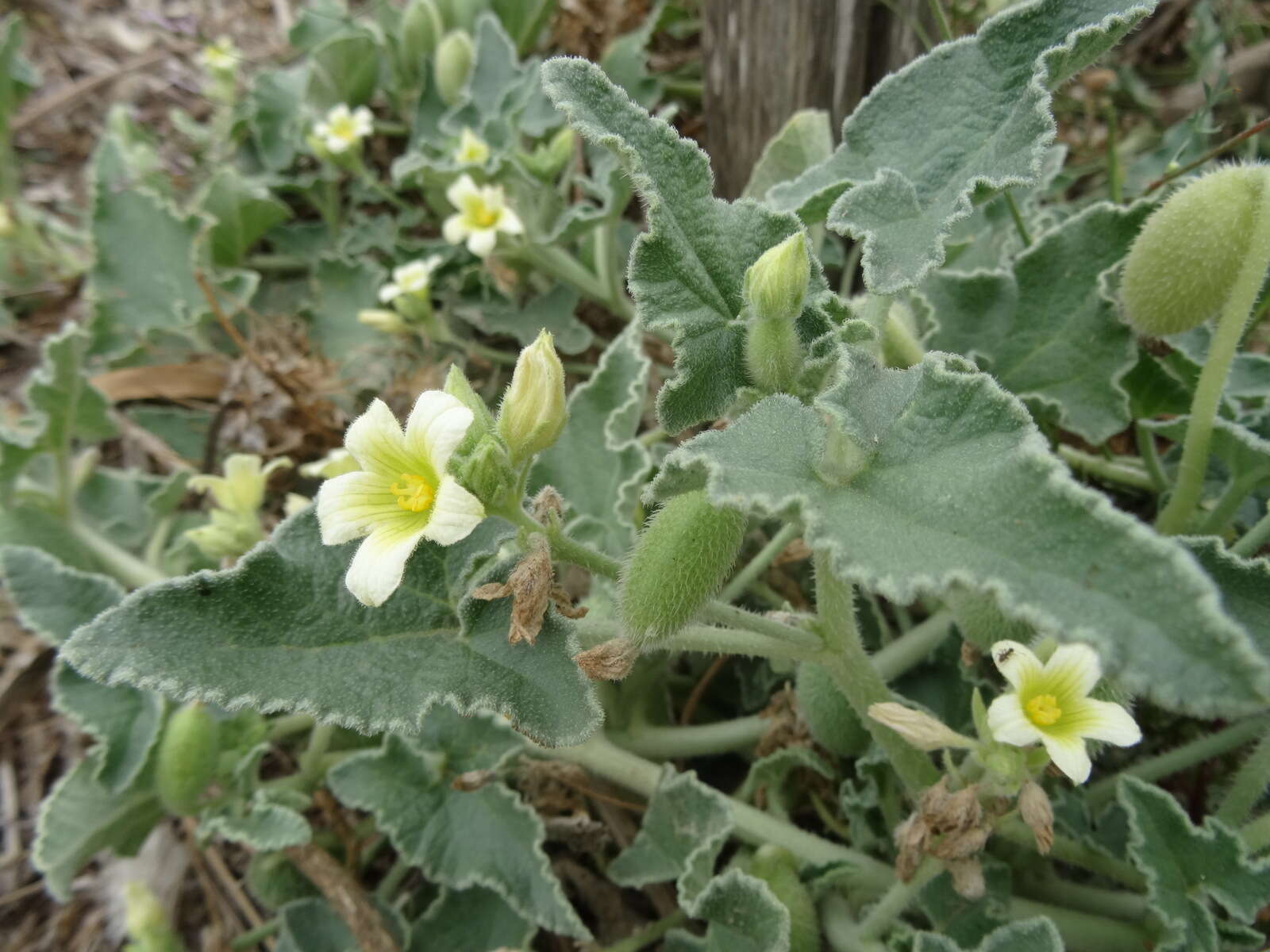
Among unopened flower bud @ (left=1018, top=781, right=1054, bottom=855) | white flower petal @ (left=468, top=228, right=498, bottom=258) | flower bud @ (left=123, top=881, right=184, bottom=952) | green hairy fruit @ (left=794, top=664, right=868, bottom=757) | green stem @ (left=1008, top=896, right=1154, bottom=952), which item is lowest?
flower bud @ (left=123, top=881, right=184, bottom=952)

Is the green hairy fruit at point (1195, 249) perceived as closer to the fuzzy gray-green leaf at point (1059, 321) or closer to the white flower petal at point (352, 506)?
the fuzzy gray-green leaf at point (1059, 321)

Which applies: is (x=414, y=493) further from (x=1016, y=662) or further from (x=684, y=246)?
(x=1016, y=662)

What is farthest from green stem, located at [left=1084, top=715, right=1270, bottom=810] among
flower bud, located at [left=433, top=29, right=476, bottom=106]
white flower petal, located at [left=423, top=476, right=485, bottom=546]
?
flower bud, located at [left=433, top=29, right=476, bottom=106]

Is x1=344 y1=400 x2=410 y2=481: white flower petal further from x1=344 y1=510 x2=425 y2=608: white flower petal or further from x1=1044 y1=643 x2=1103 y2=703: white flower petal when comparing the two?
x1=1044 y1=643 x2=1103 y2=703: white flower petal

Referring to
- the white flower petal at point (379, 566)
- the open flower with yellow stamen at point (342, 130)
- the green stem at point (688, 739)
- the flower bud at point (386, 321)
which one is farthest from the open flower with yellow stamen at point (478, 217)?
the white flower petal at point (379, 566)

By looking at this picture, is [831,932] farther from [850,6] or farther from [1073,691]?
[850,6]

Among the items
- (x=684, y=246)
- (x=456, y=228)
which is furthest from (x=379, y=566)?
(x=456, y=228)

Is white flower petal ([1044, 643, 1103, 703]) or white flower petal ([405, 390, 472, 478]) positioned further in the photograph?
white flower petal ([1044, 643, 1103, 703])

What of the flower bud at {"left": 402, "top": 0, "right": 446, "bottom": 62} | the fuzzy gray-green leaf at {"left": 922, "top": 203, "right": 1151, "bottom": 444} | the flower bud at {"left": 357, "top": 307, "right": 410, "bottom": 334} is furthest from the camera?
the flower bud at {"left": 402, "top": 0, "right": 446, "bottom": 62}
